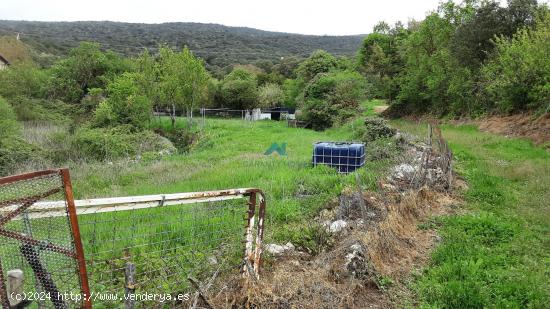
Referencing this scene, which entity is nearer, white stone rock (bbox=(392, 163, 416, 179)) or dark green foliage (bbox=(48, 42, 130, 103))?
white stone rock (bbox=(392, 163, 416, 179))

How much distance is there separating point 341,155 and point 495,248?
6.12 metres

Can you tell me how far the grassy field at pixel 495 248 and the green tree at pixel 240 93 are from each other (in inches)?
1485

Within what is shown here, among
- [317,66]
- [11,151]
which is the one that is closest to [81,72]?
[317,66]

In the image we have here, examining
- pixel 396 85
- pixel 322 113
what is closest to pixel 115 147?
pixel 322 113

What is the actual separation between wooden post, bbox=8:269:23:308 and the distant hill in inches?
4083

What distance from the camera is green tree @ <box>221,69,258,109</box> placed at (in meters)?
46.9

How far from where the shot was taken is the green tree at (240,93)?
1847 inches

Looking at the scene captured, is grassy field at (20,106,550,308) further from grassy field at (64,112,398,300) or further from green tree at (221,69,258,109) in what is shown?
green tree at (221,69,258,109)

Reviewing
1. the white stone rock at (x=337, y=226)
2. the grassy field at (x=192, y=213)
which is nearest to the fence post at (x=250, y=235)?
the grassy field at (x=192, y=213)

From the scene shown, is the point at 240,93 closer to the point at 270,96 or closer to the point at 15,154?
the point at 270,96

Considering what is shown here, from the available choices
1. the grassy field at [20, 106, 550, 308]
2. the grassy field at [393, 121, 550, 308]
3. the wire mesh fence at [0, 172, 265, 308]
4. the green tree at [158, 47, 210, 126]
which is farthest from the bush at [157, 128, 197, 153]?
the wire mesh fence at [0, 172, 265, 308]

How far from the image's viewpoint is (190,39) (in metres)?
141

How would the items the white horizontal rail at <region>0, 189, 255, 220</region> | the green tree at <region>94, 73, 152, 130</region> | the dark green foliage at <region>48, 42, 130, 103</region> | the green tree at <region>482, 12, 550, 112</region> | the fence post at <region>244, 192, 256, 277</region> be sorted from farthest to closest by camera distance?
1. the dark green foliage at <region>48, 42, 130, 103</region>
2. the green tree at <region>94, 73, 152, 130</region>
3. the green tree at <region>482, 12, 550, 112</region>
4. the fence post at <region>244, 192, 256, 277</region>
5. the white horizontal rail at <region>0, 189, 255, 220</region>

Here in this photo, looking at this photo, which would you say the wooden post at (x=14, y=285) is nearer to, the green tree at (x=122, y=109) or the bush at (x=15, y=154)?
the bush at (x=15, y=154)
